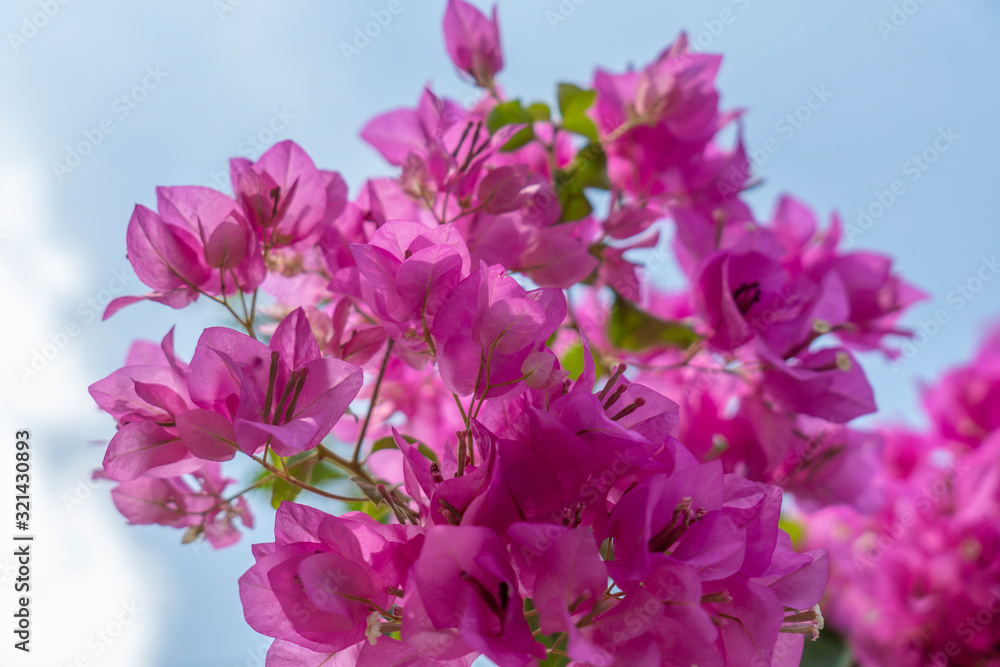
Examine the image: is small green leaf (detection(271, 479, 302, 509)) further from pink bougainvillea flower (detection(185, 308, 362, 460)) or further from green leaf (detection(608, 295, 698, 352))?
green leaf (detection(608, 295, 698, 352))

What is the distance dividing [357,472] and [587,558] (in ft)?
0.87

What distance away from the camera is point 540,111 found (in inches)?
37.5

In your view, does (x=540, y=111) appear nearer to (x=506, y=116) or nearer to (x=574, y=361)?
(x=506, y=116)

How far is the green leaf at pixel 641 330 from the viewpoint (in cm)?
95

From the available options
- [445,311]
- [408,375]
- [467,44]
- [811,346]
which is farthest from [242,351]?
[811,346]

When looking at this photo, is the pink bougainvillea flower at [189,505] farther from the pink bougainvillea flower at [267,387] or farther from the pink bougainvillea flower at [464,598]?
the pink bougainvillea flower at [464,598]

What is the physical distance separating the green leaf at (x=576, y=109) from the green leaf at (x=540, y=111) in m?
0.02

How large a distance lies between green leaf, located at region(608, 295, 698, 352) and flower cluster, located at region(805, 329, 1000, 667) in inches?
16.8

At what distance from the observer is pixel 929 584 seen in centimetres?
124

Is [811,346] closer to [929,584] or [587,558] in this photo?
[587,558]

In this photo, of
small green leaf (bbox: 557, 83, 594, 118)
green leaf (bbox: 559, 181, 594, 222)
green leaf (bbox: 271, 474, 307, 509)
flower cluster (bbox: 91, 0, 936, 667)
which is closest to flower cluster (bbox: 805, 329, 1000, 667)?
flower cluster (bbox: 91, 0, 936, 667)

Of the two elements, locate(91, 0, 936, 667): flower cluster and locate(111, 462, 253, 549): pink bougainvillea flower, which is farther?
locate(111, 462, 253, 549): pink bougainvillea flower

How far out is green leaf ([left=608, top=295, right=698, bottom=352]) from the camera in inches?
37.3

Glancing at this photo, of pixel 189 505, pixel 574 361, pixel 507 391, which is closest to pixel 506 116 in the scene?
pixel 574 361
